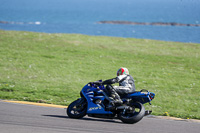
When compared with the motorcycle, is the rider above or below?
above

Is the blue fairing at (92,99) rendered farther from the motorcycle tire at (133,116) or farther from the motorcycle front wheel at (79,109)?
the motorcycle tire at (133,116)

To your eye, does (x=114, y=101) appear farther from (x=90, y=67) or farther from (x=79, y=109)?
(x=90, y=67)

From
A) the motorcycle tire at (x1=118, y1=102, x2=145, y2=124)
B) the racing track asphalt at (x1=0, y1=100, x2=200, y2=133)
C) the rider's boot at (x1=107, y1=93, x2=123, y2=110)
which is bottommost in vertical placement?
the racing track asphalt at (x1=0, y1=100, x2=200, y2=133)

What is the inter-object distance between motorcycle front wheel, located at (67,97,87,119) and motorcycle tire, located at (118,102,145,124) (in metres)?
0.94

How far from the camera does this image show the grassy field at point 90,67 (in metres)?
11.1

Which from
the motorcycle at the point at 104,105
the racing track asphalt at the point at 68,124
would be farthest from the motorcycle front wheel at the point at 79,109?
the racing track asphalt at the point at 68,124

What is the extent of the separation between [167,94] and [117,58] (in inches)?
294

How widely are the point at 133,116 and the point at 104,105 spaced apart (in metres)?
0.83

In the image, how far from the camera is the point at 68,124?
7.67m

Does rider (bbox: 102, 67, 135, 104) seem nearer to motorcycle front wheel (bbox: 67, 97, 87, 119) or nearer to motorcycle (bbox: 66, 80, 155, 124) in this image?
motorcycle (bbox: 66, 80, 155, 124)

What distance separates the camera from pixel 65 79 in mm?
13883

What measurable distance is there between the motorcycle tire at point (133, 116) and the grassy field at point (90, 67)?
184 centimetres

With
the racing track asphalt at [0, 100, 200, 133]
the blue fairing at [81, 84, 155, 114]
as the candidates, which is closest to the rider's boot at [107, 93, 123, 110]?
the blue fairing at [81, 84, 155, 114]

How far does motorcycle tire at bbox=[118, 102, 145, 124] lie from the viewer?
759 centimetres
